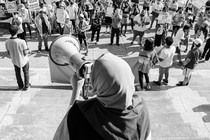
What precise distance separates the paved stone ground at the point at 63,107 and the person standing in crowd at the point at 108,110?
2885 millimetres

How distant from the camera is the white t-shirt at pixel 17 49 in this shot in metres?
5.93

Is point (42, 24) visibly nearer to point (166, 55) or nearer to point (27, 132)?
point (166, 55)

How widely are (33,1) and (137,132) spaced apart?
39.1 ft

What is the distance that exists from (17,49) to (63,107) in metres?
2.02

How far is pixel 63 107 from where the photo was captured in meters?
5.32

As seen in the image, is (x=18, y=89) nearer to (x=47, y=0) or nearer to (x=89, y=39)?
(x=89, y=39)

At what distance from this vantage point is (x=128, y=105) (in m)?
1.54

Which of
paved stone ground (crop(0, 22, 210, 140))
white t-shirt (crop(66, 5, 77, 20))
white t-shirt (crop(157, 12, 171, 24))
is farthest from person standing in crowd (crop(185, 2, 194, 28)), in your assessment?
white t-shirt (crop(66, 5, 77, 20))

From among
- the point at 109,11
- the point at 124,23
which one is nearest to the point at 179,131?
the point at 124,23

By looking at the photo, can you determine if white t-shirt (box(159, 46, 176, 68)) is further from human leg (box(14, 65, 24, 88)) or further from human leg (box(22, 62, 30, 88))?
human leg (box(14, 65, 24, 88))

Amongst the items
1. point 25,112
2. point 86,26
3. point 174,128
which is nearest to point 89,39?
point 86,26

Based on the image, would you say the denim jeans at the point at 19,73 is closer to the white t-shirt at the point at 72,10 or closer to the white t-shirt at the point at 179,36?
the white t-shirt at the point at 179,36

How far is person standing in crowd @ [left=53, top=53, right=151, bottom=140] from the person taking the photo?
4.70 feet

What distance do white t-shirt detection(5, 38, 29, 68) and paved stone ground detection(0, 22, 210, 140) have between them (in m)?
0.89
